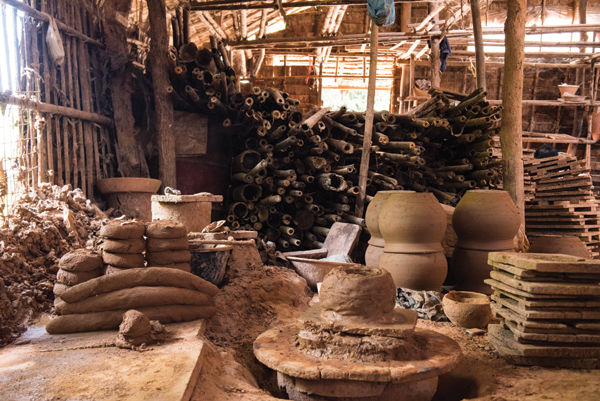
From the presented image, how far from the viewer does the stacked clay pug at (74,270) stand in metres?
3.59

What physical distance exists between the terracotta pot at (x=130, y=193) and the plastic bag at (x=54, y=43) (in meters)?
1.68

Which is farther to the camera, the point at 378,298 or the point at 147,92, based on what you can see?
Result: the point at 147,92

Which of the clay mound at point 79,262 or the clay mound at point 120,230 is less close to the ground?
the clay mound at point 120,230

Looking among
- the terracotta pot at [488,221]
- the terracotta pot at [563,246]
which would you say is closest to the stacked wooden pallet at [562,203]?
the terracotta pot at [563,246]

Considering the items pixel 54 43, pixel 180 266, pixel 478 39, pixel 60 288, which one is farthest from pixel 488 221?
pixel 54 43

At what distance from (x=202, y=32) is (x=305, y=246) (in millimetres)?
6872

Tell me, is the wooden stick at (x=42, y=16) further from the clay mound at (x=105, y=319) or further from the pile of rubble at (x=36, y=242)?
the clay mound at (x=105, y=319)

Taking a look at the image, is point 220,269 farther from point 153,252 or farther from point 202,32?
point 202,32

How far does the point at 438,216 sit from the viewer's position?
4.73 m

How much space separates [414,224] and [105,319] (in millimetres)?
3128

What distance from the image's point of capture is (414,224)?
15.3ft

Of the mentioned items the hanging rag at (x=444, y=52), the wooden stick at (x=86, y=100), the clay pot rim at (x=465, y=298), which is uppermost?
the hanging rag at (x=444, y=52)

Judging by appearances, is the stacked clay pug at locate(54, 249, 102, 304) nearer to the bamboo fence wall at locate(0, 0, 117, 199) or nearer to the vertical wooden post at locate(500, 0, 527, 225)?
the bamboo fence wall at locate(0, 0, 117, 199)

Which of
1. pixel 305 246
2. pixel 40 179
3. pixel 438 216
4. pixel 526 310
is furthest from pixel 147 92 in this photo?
pixel 526 310
